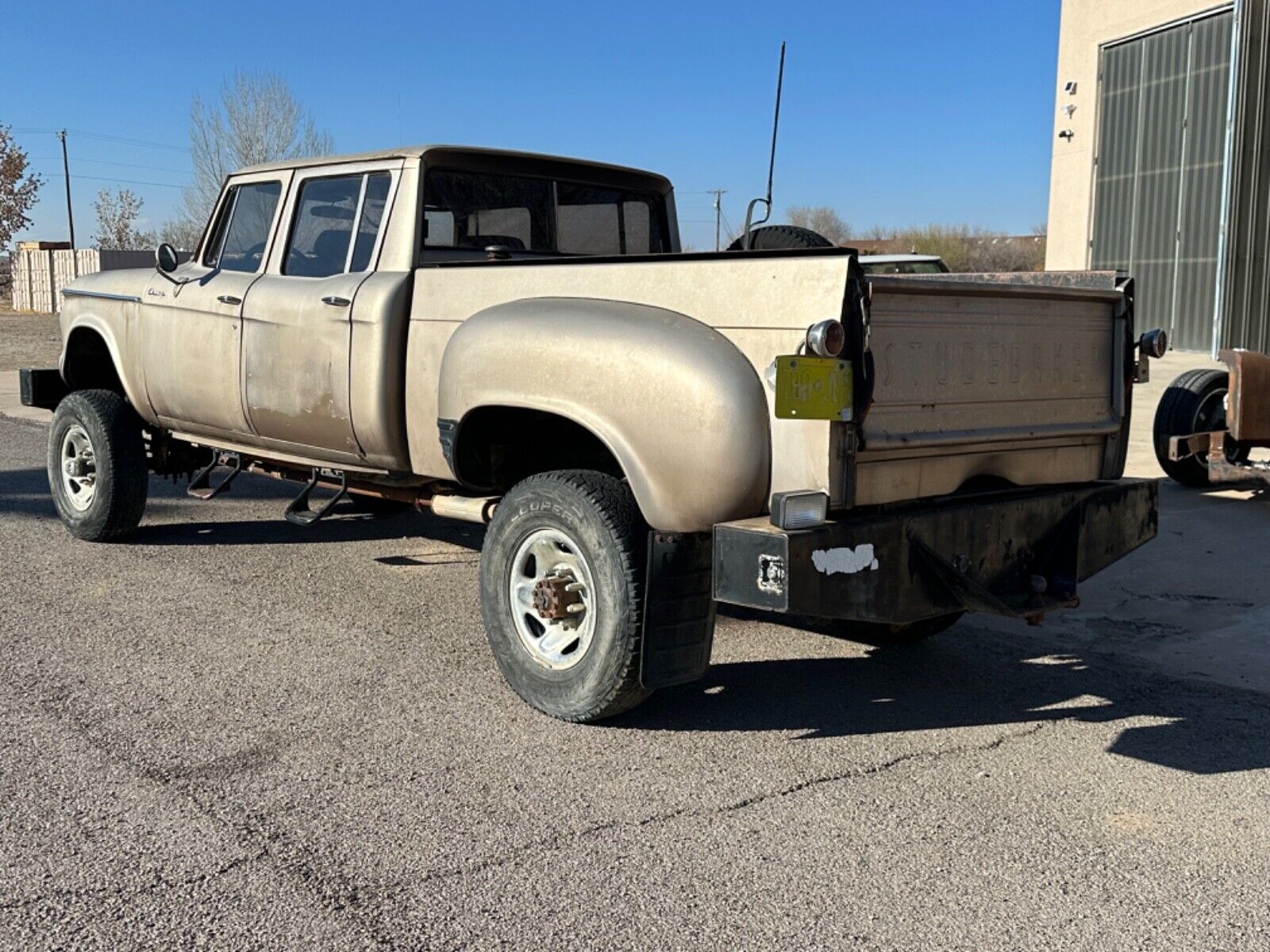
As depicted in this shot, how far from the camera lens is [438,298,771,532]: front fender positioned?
3.90 m

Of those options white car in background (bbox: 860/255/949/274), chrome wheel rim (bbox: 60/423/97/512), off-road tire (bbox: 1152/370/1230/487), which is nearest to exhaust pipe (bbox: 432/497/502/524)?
chrome wheel rim (bbox: 60/423/97/512)

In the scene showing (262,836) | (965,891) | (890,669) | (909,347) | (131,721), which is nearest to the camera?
(965,891)

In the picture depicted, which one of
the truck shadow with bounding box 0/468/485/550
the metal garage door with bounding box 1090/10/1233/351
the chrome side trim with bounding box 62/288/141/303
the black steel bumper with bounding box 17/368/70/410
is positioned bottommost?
the truck shadow with bounding box 0/468/485/550

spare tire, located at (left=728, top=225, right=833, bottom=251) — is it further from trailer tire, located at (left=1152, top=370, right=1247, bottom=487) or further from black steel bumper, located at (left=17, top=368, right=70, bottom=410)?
black steel bumper, located at (left=17, top=368, right=70, bottom=410)

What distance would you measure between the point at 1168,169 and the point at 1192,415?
433 inches

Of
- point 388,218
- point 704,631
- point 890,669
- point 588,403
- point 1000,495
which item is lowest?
point 890,669

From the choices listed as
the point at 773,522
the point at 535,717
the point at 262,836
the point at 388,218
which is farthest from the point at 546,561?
the point at 388,218

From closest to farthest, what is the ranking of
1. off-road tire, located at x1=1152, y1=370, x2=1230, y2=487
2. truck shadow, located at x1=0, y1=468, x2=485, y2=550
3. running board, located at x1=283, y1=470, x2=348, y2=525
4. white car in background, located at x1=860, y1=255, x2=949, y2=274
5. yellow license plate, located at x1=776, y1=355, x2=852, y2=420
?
yellow license plate, located at x1=776, y1=355, x2=852, y2=420, running board, located at x1=283, y1=470, x2=348, y2=525, truck shadow, located at x1=0, y1=468, x2=485, y2=550, off-road tire, located at x1=1152, y1=370, x2=1230, y2=487, white car in background, located at x1=860, y1=255, x2=949, y2=274

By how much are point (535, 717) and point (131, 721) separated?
1356 millimetres

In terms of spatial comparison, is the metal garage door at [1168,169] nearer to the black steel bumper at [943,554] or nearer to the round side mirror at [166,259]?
the black steel bumper at [943,554]

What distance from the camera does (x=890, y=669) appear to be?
17.0 feet

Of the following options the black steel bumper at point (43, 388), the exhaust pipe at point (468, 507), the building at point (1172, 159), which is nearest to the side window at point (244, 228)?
the black steel bumper at point (43, 388)

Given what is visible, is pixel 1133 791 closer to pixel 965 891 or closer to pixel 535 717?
pixel 965 891

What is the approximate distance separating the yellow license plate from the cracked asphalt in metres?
1.12
